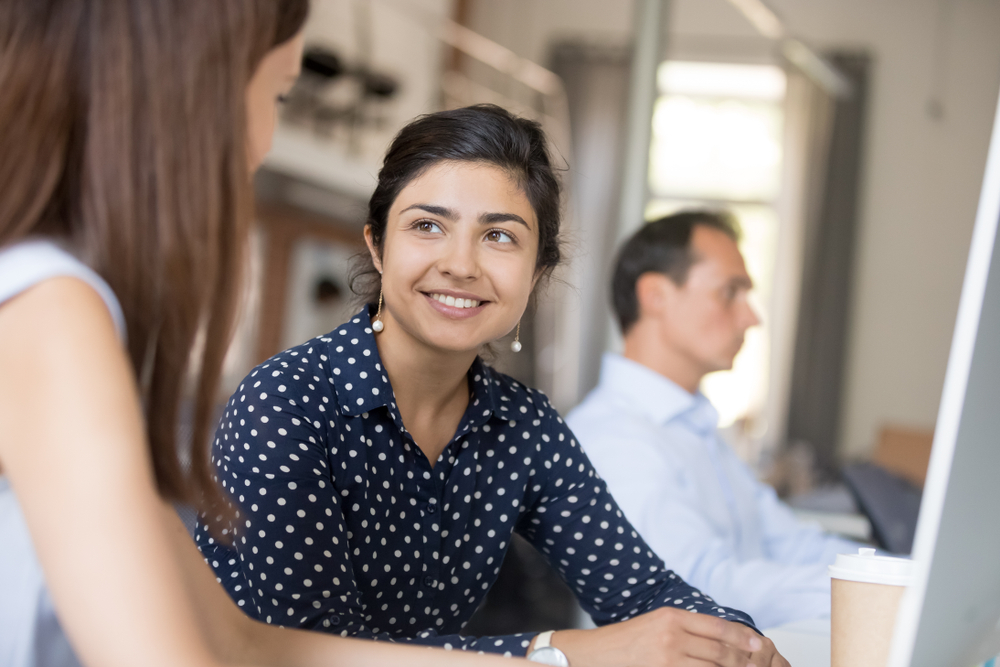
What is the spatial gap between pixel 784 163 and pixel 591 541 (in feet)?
20.8

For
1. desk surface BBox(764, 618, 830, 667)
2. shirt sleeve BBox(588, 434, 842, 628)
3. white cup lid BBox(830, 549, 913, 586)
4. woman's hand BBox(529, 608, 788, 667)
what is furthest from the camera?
shirt sleeve BBox(588, 434, 842, 628)

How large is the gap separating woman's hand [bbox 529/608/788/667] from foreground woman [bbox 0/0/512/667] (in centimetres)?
49

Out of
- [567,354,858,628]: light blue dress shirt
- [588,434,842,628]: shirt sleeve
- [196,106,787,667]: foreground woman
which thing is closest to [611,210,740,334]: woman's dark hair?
[567,354,858,628]: light blue dress shirt

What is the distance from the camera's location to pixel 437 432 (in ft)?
4.43

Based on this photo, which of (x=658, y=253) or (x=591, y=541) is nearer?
(x=591, y=541)

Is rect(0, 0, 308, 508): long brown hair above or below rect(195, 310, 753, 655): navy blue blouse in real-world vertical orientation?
above

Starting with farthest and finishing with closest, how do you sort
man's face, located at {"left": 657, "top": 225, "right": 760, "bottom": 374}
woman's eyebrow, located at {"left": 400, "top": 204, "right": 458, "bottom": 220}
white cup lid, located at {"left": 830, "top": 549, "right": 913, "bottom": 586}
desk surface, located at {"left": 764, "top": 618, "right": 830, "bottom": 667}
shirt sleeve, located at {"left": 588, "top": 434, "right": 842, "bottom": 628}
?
1. man's face, located at {"left": 657, "top": 225, "right": 760, "bottom": 374}
2. shirt sleeve, located at {"left": 588, "top": 434, "right": 842, "bottom": 628}
3. woman's eyebrow, located at {"left": 400, "top": 204, "right": 458, "bottom": 220}
4. desk surface, located at {"left": 764, "top": 618, "right": 830, "bottom": 667}
5. white cup lid, located at {"left": 830, "top": 549, "right": 913, "bottom": 586}

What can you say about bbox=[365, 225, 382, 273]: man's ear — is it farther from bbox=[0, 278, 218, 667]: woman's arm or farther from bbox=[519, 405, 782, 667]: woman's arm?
bbox=[0, 278, 218, 667]: woman's arm

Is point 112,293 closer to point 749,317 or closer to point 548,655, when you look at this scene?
point 548,655

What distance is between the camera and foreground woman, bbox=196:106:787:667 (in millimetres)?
1182

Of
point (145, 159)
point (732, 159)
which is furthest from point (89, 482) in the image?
point (732, 159)

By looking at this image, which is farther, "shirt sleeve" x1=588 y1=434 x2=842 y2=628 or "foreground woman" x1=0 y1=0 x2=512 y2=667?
"shirt sleeve" x1=588 y1=434 x2=842 y2=628

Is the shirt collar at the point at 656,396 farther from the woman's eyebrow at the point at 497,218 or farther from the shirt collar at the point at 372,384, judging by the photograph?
the woman's eyebrow at the point at 497,218

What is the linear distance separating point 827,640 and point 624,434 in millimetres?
672
